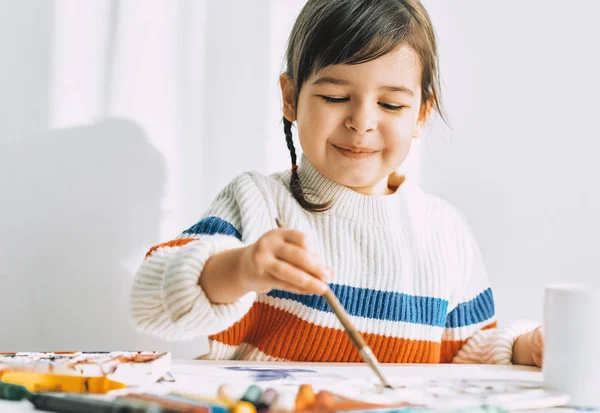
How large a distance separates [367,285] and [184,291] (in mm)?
343

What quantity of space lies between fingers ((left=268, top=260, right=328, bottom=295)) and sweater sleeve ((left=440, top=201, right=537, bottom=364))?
0.44 metres

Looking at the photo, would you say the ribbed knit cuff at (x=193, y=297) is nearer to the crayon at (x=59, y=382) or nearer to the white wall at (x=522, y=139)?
the crayon at (x=59, y=382)

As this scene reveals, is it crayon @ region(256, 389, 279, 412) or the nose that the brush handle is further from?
the nose

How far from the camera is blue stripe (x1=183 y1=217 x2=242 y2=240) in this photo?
3.08 feet

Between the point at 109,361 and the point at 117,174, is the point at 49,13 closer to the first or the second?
the point at 117,174

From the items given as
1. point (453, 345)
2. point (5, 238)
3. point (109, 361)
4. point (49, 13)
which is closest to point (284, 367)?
point (109, 361)

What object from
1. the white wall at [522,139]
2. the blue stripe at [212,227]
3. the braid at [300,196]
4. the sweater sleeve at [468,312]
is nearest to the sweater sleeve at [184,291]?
the blue stripe at [212,227]

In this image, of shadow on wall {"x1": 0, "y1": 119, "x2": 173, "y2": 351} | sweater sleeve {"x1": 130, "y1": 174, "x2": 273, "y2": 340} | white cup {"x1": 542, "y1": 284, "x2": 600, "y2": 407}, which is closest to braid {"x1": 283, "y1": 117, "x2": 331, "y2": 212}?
sweater sleeve {"x1": 130, "y1": 174, "x2": 273, "y2": 340}

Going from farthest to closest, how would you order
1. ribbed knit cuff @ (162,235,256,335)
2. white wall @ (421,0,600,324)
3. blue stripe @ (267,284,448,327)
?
white wall @ (421,0,600,324) → blue stripe @ (267,284,448,327) → ribbed knit cuff @ (162,235,256,335)

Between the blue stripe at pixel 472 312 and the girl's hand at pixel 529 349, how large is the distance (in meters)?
0.12

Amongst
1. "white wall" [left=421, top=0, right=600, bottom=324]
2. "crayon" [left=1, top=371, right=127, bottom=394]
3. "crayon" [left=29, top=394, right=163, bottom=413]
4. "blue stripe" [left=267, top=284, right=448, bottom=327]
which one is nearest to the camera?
"crayon" [left=29, top=394, right=163, bottom=413]

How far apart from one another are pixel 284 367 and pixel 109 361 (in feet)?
0.67

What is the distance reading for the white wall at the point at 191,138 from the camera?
1052 millimetres

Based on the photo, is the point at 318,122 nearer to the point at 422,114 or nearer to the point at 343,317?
the point at 422,114
